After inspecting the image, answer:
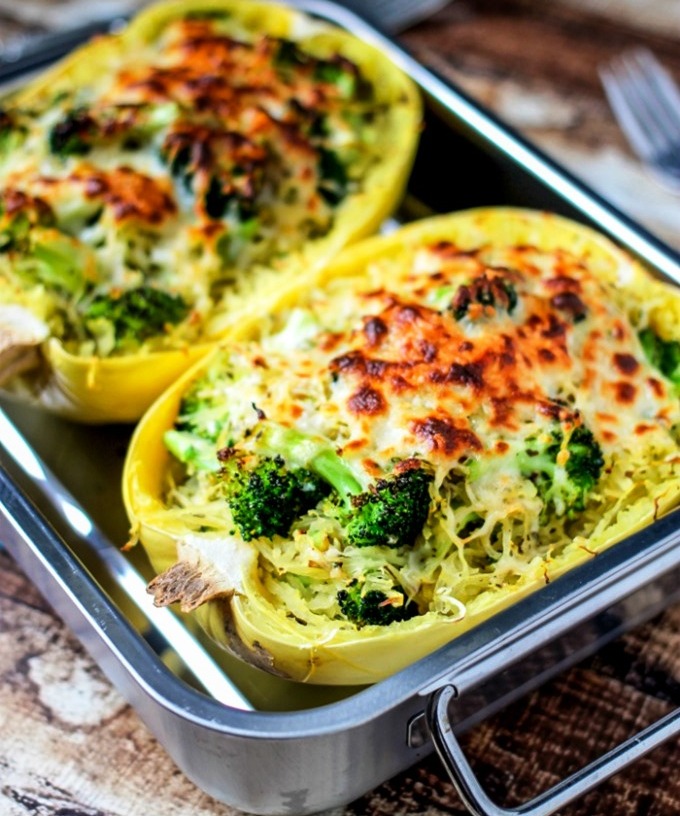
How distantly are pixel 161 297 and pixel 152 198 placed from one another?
0.26m

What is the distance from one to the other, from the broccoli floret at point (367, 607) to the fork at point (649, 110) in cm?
212

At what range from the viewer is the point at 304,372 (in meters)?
2.57

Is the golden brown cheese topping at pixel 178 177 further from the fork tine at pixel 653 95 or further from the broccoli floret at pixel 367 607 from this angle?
the fork tine at pixel 653 95

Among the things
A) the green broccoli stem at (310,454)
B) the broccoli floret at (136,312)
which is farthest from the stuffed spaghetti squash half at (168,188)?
the green broccoli stem at (310,454)

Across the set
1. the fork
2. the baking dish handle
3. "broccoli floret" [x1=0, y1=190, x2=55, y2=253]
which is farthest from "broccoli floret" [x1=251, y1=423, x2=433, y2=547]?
the fork

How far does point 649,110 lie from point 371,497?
2.27 meters

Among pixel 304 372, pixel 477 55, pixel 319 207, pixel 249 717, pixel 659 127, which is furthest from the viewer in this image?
pixel 477 55

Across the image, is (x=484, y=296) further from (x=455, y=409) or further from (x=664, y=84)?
(x=664, y=84)

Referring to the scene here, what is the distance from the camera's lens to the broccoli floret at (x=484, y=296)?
2551 mm

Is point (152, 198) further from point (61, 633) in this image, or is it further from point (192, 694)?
point (192, 694)

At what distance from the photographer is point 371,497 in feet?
7.40

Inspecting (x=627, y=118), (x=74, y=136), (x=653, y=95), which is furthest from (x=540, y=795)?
(x=653, y=95)

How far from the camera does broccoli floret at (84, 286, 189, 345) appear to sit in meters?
2.76

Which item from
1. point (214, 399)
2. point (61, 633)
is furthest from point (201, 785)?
point (214, 399)
